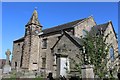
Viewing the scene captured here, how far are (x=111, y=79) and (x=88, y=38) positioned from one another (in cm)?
339

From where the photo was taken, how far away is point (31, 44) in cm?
3288

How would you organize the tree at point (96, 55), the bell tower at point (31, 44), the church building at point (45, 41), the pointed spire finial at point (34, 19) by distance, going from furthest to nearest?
the pointed spire finial at point (34, 19)
the bell tower at point (31, 44)
the church building at point (45, 41)
the tree at point (96, 55)

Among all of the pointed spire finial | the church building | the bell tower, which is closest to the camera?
the church building

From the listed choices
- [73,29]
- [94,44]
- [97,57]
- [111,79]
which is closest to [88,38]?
[94,44]

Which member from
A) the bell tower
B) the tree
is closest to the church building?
the bell tower

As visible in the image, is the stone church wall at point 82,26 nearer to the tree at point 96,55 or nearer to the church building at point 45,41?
the church building at point 45,41

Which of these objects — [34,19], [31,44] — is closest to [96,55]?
[31,44]

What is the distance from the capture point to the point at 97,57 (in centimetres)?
1300

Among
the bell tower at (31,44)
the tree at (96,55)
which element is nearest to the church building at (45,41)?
the bell tower at (31,44)

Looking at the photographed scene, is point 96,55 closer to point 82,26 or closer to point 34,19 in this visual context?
point 82,26

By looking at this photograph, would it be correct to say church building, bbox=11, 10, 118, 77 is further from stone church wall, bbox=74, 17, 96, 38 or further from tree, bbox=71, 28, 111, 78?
tree, bbox=71, 28, 111, 78

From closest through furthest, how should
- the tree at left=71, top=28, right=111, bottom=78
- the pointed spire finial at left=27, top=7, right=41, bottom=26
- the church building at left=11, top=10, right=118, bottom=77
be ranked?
the tree at left=71, top=28, right=111, bottom=78 < the church building at left=11, top=10, right=118, bottom=77 < the pointed spire finial at left=27, top=7, right=41, bottom=26

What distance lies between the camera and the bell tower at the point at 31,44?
106 feet

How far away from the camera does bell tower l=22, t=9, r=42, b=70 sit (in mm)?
32438
